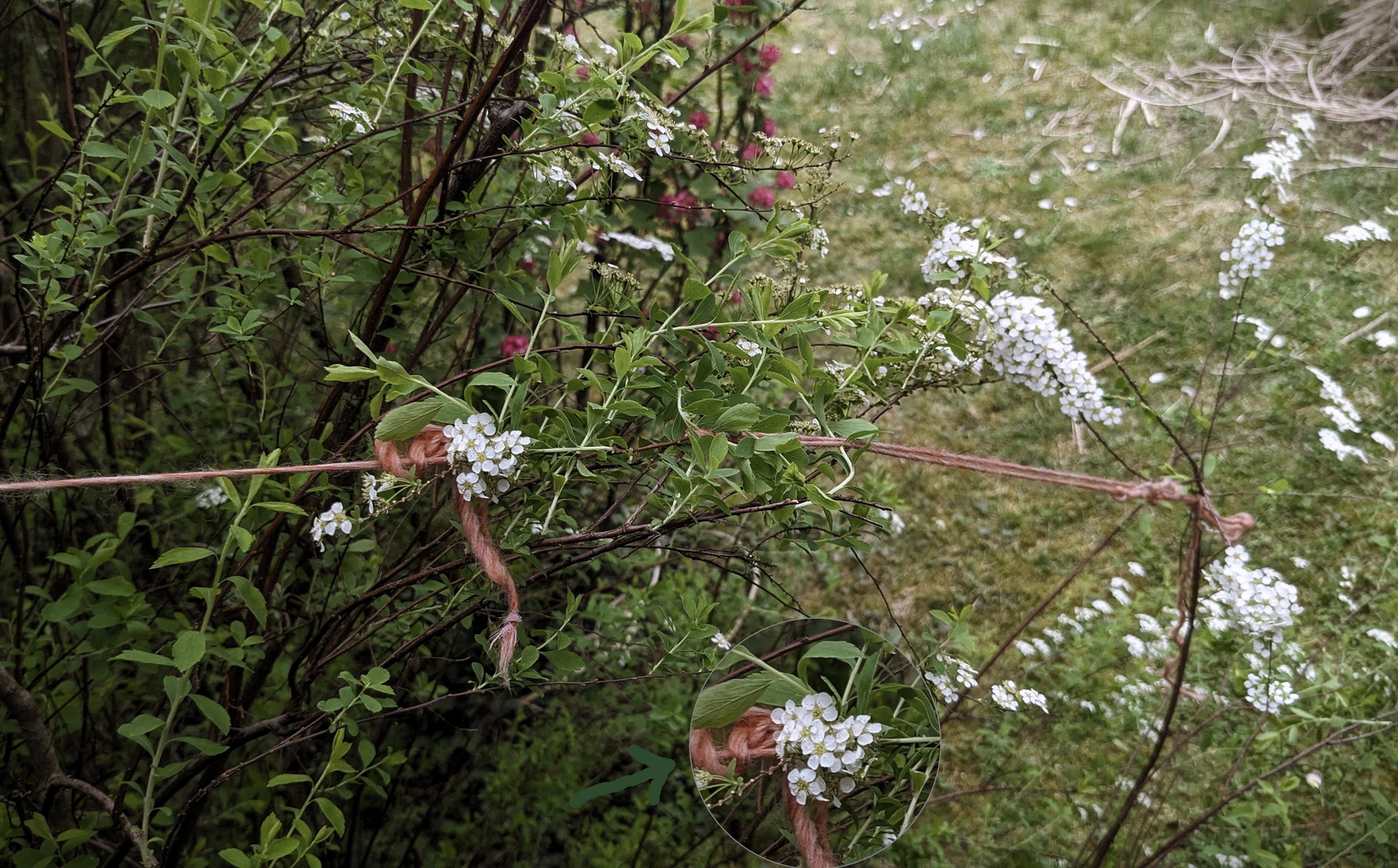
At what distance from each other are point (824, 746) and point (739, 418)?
0.34 meters

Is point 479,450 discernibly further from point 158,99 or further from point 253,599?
point 158,99

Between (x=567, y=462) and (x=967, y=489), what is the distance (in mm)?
2644

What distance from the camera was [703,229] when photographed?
97.7 inches

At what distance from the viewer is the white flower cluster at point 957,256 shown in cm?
150

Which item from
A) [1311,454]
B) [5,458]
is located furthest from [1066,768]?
[5,458]

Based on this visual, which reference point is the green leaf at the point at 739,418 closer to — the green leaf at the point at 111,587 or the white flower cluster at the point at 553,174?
the white flower cluster at the point at 553,174

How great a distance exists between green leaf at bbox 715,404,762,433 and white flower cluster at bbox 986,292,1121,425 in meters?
0.60

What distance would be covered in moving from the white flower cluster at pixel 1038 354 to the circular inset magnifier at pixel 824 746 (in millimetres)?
607

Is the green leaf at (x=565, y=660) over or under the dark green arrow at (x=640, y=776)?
over

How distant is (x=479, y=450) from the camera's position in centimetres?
95

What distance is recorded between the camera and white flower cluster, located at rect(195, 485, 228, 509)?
5.69 feet

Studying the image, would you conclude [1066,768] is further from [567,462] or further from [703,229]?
[567,462]

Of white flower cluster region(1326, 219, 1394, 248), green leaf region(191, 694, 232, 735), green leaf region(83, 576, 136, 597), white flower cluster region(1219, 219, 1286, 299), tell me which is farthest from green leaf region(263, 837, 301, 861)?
white flower cluster region(1326, 219, 1394, 248)

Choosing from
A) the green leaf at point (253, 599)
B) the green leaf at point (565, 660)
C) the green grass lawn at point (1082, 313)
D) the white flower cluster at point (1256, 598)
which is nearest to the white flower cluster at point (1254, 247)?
the green grass lawn at point (1082, 313)
